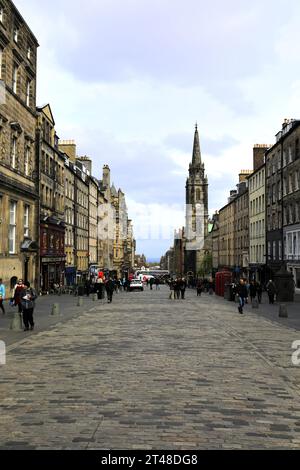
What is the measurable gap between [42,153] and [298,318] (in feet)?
95.6

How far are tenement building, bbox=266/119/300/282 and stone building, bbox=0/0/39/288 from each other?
21.7 metres

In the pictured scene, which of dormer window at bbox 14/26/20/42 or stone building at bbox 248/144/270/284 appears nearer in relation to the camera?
dormer window at bbox 14/26/20/42

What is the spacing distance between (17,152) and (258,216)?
3623 centimetres

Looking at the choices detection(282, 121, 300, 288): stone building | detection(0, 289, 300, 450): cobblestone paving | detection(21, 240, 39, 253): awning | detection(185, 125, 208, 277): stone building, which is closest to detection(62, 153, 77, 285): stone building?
detection(21, 240, 39, 253): awning

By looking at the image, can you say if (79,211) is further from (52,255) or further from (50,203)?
(52,255)

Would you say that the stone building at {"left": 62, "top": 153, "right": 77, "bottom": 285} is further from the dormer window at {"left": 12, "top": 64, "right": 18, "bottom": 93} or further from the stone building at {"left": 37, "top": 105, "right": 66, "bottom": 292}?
the dormer window at {"left": 12, "top": 64, "right": 18, "bottom": 93}

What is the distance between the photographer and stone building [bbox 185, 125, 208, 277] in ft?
504

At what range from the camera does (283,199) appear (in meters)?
51.6

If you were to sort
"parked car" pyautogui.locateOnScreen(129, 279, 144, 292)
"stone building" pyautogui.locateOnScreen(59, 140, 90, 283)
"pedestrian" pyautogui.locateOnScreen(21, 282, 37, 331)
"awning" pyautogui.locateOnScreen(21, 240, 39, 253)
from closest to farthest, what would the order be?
1. "pedestrian" pyautogui.locateOnScreen(21, 282, 37, 331)
2. "awning" pyautogui.locateOnScreen(21, 240, 39, 253)
3. "parked car" pyautogui.locateOnScreen(129, 279, 144, 292)
4. "stone building" pyautogui.locateOnScreen(59, 140, 90, 283)

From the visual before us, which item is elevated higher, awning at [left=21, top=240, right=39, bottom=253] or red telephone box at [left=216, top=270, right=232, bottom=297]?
awning at [left=21, top=240, right=39, bottom=253]
